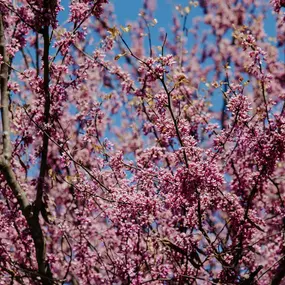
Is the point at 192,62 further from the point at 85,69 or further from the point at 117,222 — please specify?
the point at 117,222

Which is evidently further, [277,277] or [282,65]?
[282,65]

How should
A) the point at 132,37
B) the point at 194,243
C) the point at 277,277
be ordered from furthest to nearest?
the point at 132,37
the point at 194,243
the point at 277,277

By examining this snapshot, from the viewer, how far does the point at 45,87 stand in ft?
19.9

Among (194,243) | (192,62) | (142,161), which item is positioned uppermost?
(192,62)

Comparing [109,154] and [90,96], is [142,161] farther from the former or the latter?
[90,96]

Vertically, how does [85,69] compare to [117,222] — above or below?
above

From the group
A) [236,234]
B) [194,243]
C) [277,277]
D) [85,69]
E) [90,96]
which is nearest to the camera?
[277,277]

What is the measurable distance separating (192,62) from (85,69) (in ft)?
27.5

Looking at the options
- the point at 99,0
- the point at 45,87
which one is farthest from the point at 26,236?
the point at 99,0

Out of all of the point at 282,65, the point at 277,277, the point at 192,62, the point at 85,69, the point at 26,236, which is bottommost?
the point at 277,277

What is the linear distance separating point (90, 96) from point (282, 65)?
5.62m

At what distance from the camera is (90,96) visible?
11.4m

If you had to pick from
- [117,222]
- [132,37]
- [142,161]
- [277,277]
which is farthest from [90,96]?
[277,277]

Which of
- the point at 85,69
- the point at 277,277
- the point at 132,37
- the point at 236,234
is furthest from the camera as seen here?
the point at 132,37
